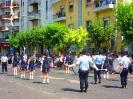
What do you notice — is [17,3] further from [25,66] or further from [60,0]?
[25,66]

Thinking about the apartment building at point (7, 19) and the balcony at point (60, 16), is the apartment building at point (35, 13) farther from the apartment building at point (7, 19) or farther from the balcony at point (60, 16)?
the apartment building at point (7, 19)

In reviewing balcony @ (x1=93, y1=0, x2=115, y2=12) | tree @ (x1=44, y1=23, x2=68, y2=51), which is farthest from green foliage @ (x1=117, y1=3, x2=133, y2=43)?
tree @ (x1=44, y1=23, x2=68, y2=51)

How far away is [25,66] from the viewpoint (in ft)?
111

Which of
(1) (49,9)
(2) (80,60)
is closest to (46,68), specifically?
(2) (80,60)

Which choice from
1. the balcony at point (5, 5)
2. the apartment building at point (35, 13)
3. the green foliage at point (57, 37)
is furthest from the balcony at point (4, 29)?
the green foliage at point (57, 37)

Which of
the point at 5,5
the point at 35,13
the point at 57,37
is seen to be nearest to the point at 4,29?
the point at 5,5

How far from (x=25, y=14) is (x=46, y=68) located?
6032cm

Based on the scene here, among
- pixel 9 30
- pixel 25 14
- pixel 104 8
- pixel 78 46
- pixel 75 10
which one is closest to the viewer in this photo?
pixel 104 8

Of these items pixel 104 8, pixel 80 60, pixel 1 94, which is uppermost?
pixel 104 8

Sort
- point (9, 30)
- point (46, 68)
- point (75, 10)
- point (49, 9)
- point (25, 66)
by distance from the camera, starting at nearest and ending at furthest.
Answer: point (46, 68) → point (25, 66) → point (75, 10) → point (49, 9) → point (9, 30)

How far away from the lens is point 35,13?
8175cm

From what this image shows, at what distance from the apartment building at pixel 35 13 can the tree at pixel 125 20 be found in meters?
31.0

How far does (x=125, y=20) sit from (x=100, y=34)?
546 centimetres

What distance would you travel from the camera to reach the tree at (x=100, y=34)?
156ft
